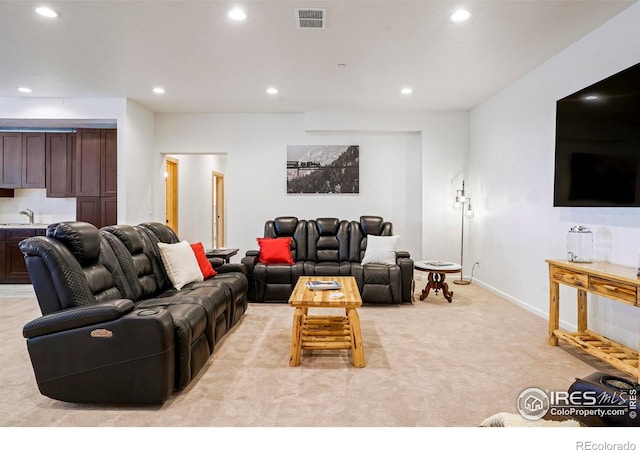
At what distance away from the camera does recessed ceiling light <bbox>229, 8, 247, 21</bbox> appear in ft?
9.77

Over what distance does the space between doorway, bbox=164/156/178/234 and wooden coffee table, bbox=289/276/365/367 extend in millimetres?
4953

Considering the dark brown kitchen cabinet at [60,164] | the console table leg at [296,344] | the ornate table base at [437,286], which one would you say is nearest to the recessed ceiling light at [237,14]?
the console table leg at [296,344]

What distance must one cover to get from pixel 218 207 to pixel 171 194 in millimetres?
1940

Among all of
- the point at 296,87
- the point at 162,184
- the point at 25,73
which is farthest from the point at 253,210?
the point at 25,73

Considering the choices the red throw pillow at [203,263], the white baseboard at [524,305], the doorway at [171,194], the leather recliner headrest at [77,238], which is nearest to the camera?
the leather recliner headrest at [77,238]

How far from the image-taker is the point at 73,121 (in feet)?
18.7

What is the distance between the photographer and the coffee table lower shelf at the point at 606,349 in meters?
2.50

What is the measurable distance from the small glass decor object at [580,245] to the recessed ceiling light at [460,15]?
2.01 metres

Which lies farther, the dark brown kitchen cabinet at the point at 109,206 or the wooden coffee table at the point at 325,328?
the dark brown kitchen cabinet at the point at 109,206

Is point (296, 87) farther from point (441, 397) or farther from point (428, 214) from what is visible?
point (441, 397)

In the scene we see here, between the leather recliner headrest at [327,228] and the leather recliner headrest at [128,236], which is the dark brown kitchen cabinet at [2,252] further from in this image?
the leather recliner headrest at [327,228]

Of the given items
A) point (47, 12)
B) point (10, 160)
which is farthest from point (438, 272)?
point (10, 160)

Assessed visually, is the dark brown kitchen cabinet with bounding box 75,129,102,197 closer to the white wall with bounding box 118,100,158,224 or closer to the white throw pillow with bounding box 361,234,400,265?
the white wall with bounding box 118,100,158,224

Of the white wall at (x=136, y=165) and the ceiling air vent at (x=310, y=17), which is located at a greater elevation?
the ceiling air vent at (x=310, y=17)
